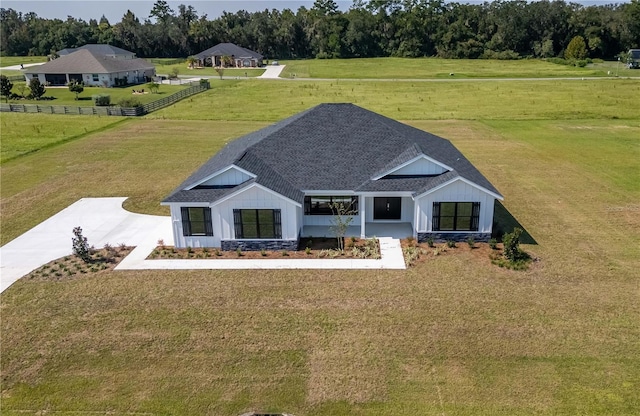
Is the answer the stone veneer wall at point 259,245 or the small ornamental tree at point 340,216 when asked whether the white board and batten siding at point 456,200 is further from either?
the stone veneer wall at point 259,245

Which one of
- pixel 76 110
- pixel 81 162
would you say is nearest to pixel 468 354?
pixel 81 162

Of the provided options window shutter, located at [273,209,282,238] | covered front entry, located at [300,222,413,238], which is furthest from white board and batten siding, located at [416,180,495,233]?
window shutter, located at [273,209,282,238]

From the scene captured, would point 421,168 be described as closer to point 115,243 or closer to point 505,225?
point 505,225

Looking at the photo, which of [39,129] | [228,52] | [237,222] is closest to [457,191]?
[237,222]

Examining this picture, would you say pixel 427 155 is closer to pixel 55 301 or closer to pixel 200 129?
pixel 55 301

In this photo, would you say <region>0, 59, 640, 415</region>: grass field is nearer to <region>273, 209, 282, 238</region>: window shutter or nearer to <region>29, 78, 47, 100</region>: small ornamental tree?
<region>273, 209, 282, 238</region>: window shutter

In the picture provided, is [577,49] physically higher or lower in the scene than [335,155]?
higher
